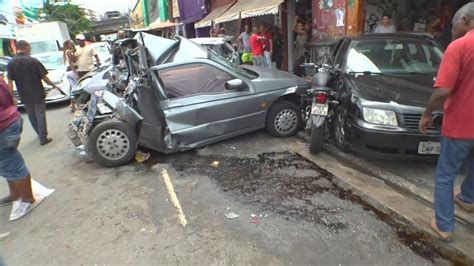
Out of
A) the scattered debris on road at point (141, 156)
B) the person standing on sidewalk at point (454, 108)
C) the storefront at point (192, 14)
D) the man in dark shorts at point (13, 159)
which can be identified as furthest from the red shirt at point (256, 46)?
the storefront at point (192, 14)

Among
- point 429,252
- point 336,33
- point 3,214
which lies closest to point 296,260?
point 429,252

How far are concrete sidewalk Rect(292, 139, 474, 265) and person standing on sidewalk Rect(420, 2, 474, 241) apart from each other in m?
0.13

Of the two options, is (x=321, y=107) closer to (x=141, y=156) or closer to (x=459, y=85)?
(x=459, y=85)

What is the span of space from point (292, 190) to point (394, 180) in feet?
4.00

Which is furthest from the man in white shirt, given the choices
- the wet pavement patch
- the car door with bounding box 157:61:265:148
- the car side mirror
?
the car side mirror

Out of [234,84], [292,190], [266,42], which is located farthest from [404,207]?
[266,42]

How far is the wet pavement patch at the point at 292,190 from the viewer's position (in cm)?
329

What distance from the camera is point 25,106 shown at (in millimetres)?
6965

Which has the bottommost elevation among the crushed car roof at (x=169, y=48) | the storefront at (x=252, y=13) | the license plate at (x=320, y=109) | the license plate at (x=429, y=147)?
the license plate at (x=429, y=147)

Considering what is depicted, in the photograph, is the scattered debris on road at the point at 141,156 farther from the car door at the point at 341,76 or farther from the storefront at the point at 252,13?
the storefront at the point at 252,13

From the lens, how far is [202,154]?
5688mm

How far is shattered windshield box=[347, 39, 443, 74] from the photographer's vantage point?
202 inches

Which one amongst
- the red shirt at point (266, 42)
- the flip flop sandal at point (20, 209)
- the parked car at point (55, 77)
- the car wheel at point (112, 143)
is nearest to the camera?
the flip flop sandal at point (20, 209)

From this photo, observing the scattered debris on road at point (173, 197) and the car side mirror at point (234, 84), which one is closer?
the scattered debris on road at point (173, 197)
